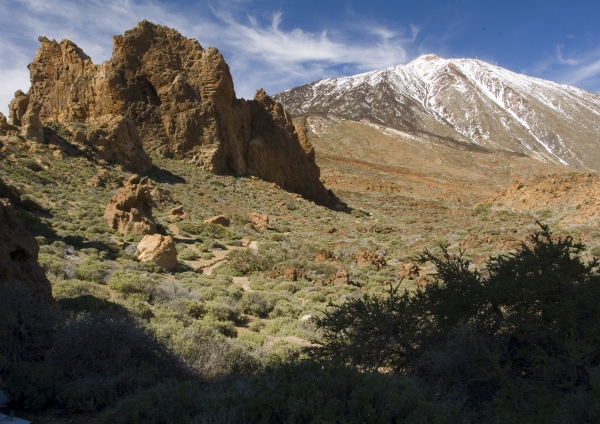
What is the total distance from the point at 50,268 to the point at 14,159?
12322mm

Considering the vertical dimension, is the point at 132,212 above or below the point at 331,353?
above

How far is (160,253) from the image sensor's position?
1125 centimetres

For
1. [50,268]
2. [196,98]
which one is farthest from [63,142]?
[50,268]

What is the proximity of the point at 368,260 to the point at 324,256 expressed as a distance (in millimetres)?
1427

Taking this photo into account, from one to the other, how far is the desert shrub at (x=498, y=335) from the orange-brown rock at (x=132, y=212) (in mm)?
10432

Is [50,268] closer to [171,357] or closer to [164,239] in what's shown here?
[164,239]

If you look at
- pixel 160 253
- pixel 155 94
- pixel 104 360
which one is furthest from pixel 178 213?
pixel 104 360

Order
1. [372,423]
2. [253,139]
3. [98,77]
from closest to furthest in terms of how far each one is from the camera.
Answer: [372,423] < [98,77] < [253,139]

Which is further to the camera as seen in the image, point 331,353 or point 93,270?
point 93,270

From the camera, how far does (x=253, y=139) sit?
29.7 m

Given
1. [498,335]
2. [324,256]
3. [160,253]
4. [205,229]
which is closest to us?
[498,335]

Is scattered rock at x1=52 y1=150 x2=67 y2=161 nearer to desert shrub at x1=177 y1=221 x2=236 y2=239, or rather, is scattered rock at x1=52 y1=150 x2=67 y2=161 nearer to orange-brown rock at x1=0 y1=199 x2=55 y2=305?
desert shrub at x1=177 y1=221 x2=236 y2=239

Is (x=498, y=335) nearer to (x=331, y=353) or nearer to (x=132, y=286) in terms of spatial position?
(x=331, y=353)

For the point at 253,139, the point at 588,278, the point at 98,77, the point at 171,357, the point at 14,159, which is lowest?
the point at 171,357
